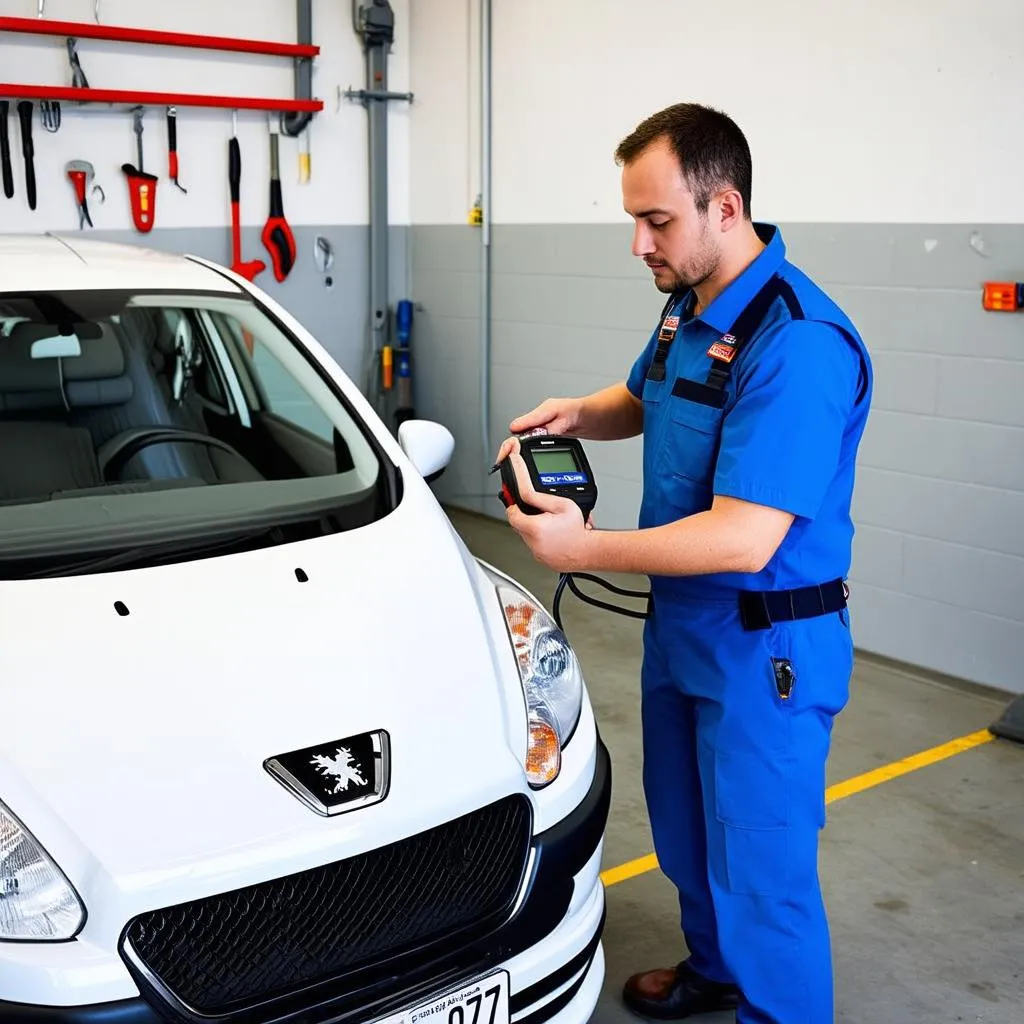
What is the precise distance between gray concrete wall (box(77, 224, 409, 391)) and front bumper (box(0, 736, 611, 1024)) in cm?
469

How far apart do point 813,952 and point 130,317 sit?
1.86 metres

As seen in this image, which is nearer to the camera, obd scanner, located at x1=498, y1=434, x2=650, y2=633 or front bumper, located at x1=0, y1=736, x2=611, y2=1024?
front bumper, located at x1=0, y1=736, x2=611, y2=1024

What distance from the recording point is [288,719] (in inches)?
65.6

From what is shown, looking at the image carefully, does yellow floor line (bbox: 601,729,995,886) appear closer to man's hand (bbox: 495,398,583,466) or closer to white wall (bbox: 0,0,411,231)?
man's hand (bbox: 495,398,583,466)

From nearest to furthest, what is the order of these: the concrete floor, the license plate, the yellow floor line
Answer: the license plate, the concrete floor, the yellow floor line

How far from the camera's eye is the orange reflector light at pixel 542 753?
1.79m

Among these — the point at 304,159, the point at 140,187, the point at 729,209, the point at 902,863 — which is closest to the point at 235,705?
the point at 729,209

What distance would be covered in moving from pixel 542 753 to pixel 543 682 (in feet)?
0.53

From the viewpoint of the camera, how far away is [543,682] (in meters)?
1.96

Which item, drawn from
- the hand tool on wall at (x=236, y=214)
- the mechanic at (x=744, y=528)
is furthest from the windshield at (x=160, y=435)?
the hand tool on wall at (x=236, y=214)

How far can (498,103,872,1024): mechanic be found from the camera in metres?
1.77

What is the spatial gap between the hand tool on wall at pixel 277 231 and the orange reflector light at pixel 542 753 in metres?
4.73

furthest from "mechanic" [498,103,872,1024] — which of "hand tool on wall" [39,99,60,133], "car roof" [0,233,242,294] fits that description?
"hand tool on wall" [39,99,60,133]

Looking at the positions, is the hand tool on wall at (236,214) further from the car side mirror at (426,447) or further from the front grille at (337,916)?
the front grille at (337,916)
